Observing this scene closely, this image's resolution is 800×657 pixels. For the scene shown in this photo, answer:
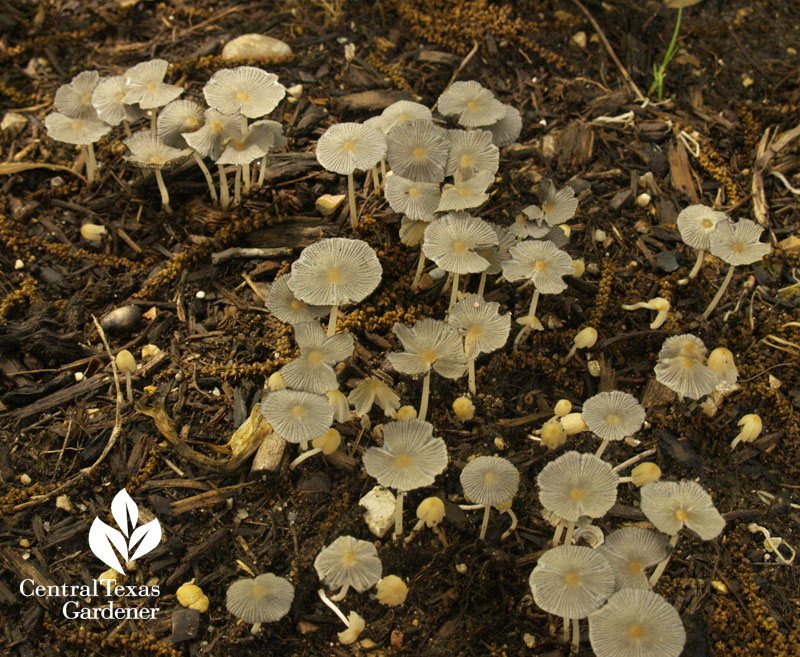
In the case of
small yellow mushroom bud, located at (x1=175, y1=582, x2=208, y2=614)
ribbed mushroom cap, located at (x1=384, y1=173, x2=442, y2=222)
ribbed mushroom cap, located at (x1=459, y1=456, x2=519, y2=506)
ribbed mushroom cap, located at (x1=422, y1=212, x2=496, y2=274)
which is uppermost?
ribbed mushroom cap, located at (x1=384, y1=173, x2=442, y2=222)

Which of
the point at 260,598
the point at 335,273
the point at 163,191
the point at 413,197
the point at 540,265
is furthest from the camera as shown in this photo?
the point at 163,191

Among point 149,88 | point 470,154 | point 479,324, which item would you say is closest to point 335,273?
point 479,324

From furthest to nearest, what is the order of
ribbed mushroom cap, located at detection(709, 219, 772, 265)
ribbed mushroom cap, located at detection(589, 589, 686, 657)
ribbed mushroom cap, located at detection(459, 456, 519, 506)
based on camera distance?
1. ribbed mushroom cap, located at detection(709, 219, 772, 265)
2. ribbed mushroom cap, located at detection(459, 456, 519, 506)
3. ribbed mushroom cap, located at detection(589, 589, 686, 657)

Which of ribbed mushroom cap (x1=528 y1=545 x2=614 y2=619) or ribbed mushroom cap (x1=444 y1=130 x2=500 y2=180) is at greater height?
ribbed mushroom cap (x1=444 y1=130 x2=500 y2=180)

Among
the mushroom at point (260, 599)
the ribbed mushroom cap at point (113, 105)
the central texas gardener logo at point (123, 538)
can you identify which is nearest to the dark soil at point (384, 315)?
the central texas gardener logo at point (123, 538)

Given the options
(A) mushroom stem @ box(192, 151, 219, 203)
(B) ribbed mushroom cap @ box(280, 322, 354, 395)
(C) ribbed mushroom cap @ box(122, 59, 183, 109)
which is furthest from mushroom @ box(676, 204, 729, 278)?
(C) ribbed mushroom cap @ box(122, 59, 183, 109)

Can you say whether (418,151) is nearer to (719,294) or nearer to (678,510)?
(719,294)

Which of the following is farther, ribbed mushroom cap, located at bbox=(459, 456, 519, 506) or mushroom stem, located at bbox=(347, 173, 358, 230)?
mushroom stem, located at bbox=(347, 173, 358, 230)

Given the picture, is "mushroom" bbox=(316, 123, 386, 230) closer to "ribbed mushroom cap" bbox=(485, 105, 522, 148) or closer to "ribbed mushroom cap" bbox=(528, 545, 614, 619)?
"ribbed mushroom cap" bbox=(485, 105, 522, 148)

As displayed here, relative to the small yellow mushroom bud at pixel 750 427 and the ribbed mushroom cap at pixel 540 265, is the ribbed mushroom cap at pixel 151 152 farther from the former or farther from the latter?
the small yellow mushroom bud at pixel 750 427
